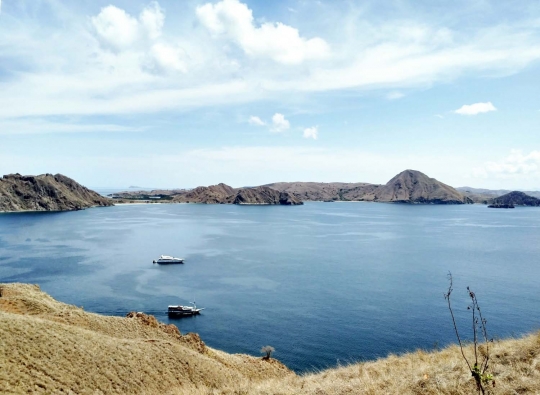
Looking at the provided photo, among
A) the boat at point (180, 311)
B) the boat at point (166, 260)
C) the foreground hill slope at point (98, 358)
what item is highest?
the foreground hill slope at point (98, 358)

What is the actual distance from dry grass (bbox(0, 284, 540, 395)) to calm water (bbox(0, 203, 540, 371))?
515 inches

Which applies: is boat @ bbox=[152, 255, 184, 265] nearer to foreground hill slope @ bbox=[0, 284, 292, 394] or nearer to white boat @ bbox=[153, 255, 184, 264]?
white boat @ bbox=[153, 255, 184, 264]

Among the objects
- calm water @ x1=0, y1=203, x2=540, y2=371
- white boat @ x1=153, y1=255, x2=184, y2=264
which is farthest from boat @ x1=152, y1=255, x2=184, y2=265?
calm water @ x1=0, y1=203, x2=540, y2=371

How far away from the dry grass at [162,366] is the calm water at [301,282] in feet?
42.9

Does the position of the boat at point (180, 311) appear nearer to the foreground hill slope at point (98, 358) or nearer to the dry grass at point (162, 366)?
the dry grass at point (162, 366)

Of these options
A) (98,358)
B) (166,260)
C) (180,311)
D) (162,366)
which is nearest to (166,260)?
(166,260)

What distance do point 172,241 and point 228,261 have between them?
33.8m

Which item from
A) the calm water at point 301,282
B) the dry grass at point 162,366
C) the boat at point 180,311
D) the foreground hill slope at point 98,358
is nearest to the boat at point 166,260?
the calm water at point 301,282

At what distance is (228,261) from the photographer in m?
82.1

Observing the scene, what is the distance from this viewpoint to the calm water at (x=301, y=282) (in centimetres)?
4116

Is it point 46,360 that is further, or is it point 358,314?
point 358,314

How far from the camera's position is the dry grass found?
12352mm

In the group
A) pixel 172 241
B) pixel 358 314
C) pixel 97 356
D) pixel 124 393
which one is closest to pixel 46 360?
pixel 97 356

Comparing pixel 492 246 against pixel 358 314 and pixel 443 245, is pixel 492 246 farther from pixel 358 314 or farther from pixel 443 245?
pixel 358 314
